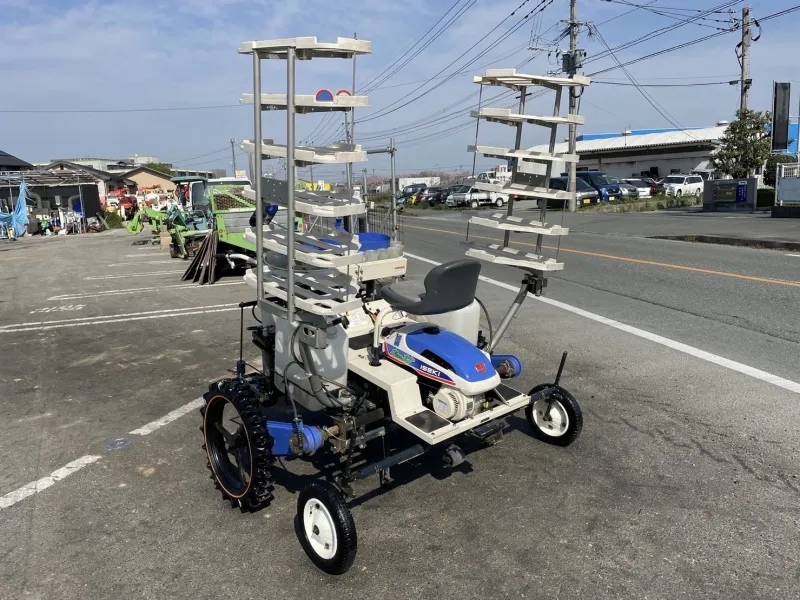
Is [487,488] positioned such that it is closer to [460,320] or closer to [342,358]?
[460,320]

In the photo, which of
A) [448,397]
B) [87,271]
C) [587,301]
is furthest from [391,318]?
[87,271]

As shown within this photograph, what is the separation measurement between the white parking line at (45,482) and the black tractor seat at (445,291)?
2.56 metres

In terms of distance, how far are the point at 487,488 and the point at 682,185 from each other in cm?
4104

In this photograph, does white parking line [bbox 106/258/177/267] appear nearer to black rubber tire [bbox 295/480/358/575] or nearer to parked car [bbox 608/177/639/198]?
black rubber tire [bbox 295/480/358/575]

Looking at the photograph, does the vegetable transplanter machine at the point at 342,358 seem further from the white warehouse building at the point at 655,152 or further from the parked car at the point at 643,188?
the white warehouse building at the point at 655,152

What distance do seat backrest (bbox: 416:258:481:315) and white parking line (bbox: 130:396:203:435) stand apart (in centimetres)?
256

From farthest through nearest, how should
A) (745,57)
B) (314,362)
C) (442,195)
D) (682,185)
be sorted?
(442,195), (682,185), (745,57), (314,362)

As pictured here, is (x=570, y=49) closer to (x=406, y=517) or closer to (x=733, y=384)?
(x=733, y=384)

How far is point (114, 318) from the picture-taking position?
9508mm

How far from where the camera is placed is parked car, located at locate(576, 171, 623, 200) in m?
34.4

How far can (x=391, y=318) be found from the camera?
427cm

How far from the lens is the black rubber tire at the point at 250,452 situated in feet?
11.4

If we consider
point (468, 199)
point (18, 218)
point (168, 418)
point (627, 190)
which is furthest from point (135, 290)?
point (468, 199)

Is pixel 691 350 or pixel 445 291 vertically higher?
pixel 445 291
